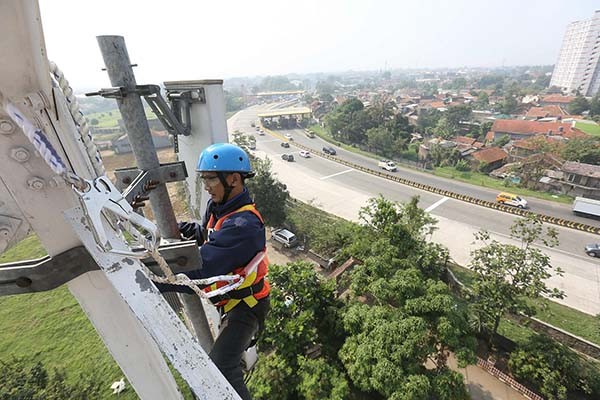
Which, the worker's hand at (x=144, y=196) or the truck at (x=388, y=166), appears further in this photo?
the truck at (x=388, y=166)

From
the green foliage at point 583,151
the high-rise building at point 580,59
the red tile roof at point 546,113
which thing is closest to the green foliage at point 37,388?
the green foliage at point 583,151

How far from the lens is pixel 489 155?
1146 inches

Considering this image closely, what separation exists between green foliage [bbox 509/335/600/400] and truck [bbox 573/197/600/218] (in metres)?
15.0

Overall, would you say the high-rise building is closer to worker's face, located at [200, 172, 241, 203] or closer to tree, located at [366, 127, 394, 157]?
tree, located at [366, 127, 394, 157]

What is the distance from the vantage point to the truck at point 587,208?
57.8ft

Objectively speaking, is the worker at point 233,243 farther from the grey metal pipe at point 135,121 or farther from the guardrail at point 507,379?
the guardrail at point 507,379

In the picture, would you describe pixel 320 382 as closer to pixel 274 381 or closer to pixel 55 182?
pixel 274 381

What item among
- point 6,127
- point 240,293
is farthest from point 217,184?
point 6,127

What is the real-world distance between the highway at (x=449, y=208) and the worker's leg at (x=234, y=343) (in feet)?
46.7

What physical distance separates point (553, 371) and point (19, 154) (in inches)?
393

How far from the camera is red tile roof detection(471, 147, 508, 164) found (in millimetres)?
28619

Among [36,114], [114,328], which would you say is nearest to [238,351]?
[114,328]

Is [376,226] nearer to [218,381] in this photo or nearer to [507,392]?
[507,392]

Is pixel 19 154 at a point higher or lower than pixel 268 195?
higher
